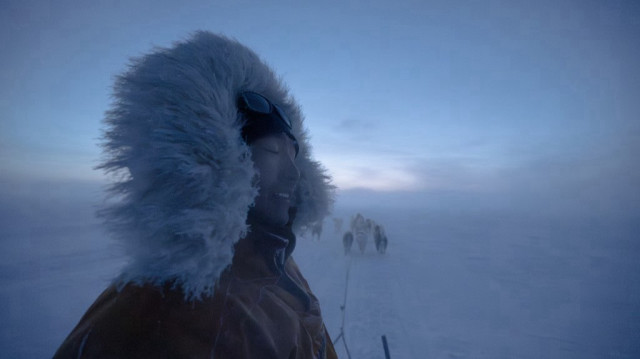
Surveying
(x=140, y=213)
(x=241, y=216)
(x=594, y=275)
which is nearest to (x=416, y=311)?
(x=241, y=216)

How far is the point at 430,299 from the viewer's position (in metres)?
5.07

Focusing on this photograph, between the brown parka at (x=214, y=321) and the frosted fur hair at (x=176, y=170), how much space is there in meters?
0.06

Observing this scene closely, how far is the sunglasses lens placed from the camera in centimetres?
131

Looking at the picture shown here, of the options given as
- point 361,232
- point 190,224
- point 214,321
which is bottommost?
point 361,232

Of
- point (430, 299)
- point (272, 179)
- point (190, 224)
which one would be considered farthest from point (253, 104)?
point (430, 299)

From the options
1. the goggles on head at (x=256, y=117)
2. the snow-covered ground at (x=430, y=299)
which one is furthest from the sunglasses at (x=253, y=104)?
the snow-covered ground at (x=430, y=299)

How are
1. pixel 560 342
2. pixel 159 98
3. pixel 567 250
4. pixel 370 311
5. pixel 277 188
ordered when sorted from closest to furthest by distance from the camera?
1. pixel 159 98
2. pixel 277 188
3. pixel 560 342
4. pixel 370 311
5. pixel 567 250

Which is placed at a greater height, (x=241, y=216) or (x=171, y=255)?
(x=241, y=216)

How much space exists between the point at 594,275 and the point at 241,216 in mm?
10278

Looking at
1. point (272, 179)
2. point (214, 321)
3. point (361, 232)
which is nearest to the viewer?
point (214, 321)

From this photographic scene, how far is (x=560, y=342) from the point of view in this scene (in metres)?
3.76

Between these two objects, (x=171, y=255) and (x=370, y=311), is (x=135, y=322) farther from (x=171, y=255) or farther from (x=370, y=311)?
(x=370, y=311)

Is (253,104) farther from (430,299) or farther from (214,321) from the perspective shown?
(430,299)

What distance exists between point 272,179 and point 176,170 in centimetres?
50
